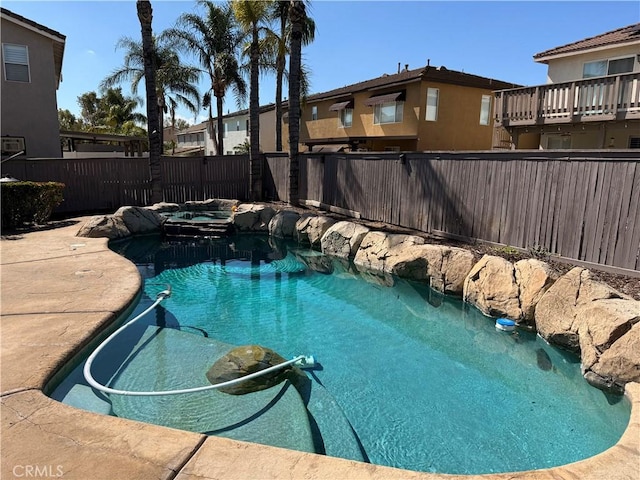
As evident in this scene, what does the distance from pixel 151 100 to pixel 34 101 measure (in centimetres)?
421

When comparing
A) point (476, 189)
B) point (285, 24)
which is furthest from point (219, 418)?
point (285, 24)

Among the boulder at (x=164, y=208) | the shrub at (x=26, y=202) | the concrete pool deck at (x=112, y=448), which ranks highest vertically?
the shrub at (x=26, y=202)

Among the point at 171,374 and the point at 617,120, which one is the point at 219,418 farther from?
the point at 617,120

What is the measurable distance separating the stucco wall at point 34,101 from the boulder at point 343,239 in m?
11.3

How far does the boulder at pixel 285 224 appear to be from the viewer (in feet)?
40.1

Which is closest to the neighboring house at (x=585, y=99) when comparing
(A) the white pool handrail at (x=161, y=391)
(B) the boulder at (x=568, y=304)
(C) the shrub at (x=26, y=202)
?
(B) the boulder at (x=568, y=304)

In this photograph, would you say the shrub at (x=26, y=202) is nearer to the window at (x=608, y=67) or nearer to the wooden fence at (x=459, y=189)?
the wooden fence at (x=459, y=189)

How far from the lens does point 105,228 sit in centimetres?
1066

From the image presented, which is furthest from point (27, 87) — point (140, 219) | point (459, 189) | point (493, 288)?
point (493, 288)

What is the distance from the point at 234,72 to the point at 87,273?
20.4m

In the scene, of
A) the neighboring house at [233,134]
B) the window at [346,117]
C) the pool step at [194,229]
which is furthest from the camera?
the neighboring house at [233,134]

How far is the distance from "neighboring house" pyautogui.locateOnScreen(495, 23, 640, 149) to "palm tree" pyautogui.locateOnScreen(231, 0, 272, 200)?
8705 millimetres

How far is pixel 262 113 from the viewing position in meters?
30.2

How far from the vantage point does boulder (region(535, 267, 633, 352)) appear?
5336mm
